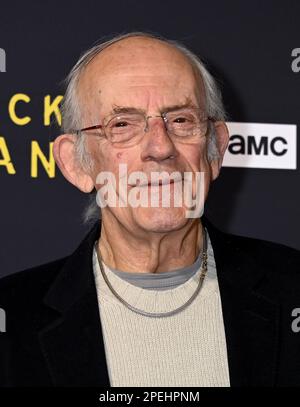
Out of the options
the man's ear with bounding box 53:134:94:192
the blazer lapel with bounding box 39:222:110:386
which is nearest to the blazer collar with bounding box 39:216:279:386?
the blazer lapel with bounding box 39:222:110:386

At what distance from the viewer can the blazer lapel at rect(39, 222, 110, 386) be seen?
4.79 ft

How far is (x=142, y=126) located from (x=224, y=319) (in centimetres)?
40

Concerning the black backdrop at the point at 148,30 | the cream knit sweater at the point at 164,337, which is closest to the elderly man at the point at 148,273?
the cream knit sweater at the point at 164,337

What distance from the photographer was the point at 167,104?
1.53 meters

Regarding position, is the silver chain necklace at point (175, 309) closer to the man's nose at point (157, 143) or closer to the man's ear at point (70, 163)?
the man's ear at point (70, 163)

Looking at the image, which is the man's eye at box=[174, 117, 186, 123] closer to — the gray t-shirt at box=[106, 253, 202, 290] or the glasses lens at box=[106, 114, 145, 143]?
the glasses lens at box=[106, 114, 145, 143]

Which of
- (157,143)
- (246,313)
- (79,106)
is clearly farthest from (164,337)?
(79,106)

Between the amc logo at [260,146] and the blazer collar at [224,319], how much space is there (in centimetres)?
33

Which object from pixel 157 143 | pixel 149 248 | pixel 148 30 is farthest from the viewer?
pixel 148 30

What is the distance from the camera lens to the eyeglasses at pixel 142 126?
1.52m

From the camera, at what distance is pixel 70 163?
66.0 inches

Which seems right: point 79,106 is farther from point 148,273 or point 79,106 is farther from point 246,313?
point 246,313

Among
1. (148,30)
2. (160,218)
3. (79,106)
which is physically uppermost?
(148,30)

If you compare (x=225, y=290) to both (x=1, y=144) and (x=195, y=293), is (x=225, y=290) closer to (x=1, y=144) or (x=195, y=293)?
(x=195, y=293)
